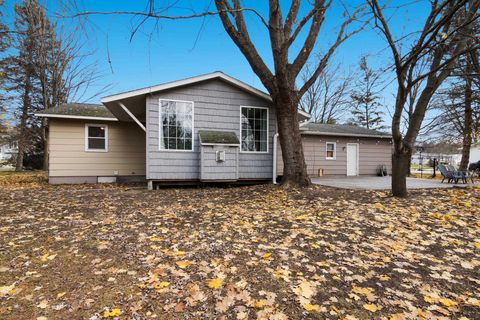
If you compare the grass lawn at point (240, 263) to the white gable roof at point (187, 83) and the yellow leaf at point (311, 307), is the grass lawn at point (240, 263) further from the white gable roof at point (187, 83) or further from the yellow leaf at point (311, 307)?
the white gable roof at point (187, 83)

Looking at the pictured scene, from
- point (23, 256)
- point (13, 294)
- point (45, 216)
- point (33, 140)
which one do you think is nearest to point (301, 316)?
point (13, 294)

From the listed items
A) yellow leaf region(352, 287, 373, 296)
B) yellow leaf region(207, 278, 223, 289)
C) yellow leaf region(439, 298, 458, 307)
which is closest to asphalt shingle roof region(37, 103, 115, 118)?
yellow leaf region(207, 278, 223, 289)

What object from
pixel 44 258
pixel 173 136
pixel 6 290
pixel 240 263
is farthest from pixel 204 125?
pixel 6 290

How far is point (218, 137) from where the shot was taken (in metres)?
8.99

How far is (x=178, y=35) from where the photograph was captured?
20.0ft

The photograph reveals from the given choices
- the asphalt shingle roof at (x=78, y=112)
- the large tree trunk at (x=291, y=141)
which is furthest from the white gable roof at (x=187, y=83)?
the asphalt shingle roof at (x=78, y=112)

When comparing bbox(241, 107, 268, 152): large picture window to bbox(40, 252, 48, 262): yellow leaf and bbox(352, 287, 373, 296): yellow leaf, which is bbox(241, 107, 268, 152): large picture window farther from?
bbox(352, 287, 373, 296): yellow leaf

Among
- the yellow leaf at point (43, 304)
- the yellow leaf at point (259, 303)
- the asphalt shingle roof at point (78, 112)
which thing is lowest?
the yellow leaf at point (259, 303)

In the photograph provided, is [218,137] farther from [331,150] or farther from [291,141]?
[331,150]

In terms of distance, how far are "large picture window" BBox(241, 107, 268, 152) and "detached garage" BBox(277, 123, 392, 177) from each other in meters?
3.62

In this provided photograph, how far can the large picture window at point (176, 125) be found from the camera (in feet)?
29.1

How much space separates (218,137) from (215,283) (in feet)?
21.9

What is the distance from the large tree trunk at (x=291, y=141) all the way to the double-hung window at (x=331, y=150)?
6.92 metres

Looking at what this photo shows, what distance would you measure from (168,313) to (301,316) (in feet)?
3.57
